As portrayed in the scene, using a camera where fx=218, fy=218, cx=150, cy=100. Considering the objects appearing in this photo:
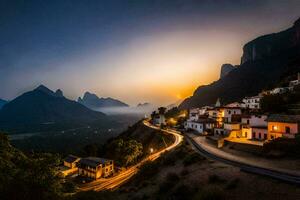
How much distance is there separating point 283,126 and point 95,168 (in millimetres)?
43632

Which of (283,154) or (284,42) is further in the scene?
(284,42)

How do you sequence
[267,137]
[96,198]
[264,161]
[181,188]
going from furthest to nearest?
[267,137] < [264,161] < [181,188] < [96,198]

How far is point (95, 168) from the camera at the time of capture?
185 feet

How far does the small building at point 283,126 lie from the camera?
3500 cm

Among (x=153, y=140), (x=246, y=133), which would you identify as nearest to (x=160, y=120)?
(x=153, y=140)

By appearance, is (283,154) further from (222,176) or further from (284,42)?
(284,42)

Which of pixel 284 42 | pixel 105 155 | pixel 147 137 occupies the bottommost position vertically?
pixel 105 155

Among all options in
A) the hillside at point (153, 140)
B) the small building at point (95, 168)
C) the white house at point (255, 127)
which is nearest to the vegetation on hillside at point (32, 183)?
the small building at point (95, 168)

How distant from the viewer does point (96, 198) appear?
2027 cm

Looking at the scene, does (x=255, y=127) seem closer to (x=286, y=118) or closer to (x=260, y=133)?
Result: (x=260, y=133)

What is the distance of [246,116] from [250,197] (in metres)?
36.5

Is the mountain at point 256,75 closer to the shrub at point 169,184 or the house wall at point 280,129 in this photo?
the house wall at point 280,129

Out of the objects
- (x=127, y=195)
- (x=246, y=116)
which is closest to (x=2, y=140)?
(x=127, y=195)

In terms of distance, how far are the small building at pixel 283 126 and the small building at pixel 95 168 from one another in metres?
40.4
